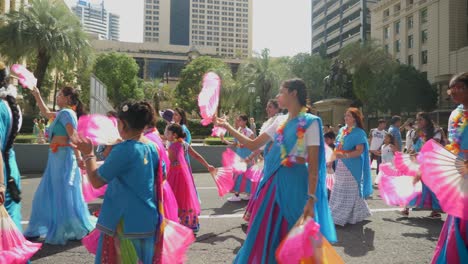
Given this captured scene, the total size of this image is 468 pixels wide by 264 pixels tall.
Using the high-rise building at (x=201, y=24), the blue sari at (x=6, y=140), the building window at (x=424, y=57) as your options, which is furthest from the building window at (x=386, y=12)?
the high-rise building at (x=201, y=24)

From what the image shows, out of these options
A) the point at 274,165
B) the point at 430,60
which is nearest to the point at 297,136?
the point at 274,165

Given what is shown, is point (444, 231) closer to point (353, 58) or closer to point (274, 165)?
point (274, 165)

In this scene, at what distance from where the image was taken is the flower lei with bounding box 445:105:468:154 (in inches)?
145

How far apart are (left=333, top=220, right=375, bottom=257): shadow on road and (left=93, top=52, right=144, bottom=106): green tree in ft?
191

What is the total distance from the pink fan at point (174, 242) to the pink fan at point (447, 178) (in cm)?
193

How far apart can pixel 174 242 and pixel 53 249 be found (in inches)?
94.6

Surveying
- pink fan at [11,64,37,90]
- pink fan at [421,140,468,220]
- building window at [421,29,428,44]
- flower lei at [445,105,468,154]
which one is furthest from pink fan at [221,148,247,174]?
building window at [421,29,428,44]

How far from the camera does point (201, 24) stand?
164500 mm

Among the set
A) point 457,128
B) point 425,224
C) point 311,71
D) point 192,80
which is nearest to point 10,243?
point 457,128

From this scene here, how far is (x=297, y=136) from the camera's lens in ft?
11.4

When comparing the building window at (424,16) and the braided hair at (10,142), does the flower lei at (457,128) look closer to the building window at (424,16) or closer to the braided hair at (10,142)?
the braided hair at (10,142)

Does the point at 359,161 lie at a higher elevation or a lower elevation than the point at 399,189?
higher

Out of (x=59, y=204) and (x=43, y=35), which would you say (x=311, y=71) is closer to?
(x=43, y=35)

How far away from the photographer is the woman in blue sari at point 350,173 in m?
6.55
